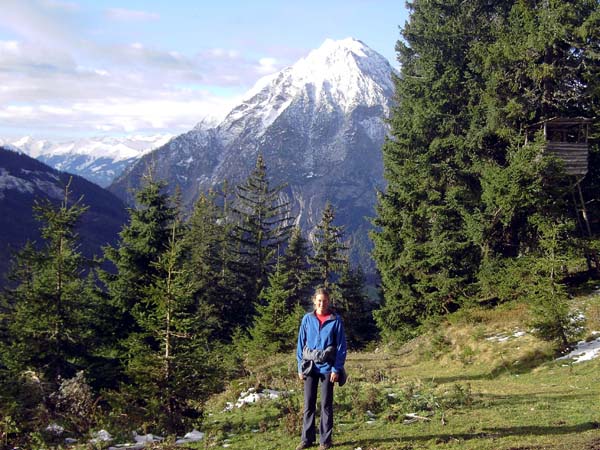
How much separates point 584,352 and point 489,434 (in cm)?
926

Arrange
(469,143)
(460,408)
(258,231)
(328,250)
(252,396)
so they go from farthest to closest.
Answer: (258,231) < (328,250) < (469,143) < (252,396) < (460,408)

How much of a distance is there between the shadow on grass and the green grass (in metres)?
0.02

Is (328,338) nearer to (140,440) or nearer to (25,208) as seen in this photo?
(140,440)

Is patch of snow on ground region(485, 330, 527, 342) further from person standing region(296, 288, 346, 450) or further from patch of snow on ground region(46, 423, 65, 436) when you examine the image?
patch of snow on ground region(46, 423, 65, 436)

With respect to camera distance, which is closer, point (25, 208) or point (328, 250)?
point (328, 250)

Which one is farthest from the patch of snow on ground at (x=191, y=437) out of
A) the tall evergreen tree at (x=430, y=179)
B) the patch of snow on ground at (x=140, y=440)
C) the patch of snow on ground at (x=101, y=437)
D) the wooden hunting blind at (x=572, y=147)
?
the wooden hunting blind at (x=572, y=147)

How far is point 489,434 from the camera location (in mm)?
8352

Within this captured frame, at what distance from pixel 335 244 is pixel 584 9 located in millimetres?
22653

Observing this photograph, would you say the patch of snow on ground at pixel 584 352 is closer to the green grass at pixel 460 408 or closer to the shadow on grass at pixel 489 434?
the green grass at pixel 460 408

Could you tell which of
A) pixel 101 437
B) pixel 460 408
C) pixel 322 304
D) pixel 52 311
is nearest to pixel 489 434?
pixel 460 408

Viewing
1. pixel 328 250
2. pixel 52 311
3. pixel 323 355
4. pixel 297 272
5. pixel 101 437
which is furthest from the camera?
pixel 297 272

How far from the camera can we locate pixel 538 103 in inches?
926

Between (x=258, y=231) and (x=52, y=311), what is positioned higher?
(x=258, y=231)

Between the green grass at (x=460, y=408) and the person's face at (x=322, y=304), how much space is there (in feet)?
7.91
